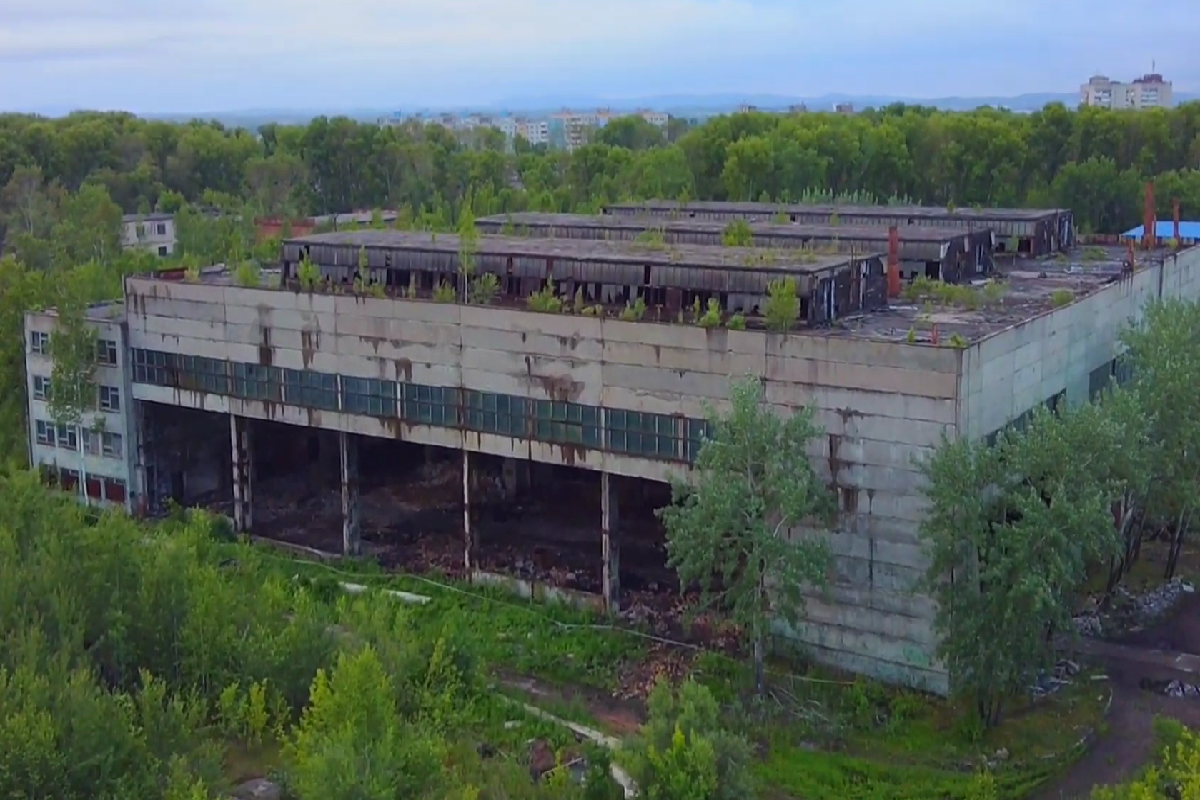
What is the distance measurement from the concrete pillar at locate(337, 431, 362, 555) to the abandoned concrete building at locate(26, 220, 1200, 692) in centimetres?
8

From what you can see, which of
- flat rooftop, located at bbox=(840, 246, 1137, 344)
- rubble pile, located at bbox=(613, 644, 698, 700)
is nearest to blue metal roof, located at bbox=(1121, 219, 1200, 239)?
flat rooftop, located at bbox=(840, 246, 1137, 344)

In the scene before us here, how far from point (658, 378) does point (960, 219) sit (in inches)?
850

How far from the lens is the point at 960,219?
49781 millimetres

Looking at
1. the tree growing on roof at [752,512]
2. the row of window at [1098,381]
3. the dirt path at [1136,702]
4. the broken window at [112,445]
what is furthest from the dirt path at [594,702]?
the broken window at [112,445]

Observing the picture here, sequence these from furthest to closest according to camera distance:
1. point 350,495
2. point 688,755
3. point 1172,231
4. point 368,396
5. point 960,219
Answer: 1. point 1172,231
2. point 960,219
3. point 350,495
4. point 368,396
5. point 688,755

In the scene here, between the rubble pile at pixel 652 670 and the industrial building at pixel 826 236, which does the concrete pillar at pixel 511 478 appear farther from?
the rubble pile at pixel 652 670

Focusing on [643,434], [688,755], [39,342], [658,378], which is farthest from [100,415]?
[688,755]

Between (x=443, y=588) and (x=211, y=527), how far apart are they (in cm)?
925

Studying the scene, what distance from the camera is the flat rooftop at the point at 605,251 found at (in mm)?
35656

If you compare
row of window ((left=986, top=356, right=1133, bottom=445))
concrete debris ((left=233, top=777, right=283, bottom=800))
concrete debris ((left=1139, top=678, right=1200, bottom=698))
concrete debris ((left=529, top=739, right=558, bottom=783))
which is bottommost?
concrete debris ((left=529, top=739, right=558, bottom=783))

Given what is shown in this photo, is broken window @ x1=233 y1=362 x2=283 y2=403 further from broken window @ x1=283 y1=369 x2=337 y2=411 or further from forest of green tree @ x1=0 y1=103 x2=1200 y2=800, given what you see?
forest of green tree @ x1=0 y1=103 x2=1200 y2=800

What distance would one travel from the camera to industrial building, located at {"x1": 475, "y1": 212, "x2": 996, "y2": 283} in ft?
136

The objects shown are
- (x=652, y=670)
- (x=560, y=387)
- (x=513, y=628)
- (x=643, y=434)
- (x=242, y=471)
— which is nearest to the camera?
(x=652, y=670)

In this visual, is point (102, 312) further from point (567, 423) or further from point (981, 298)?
point (981, 298)
